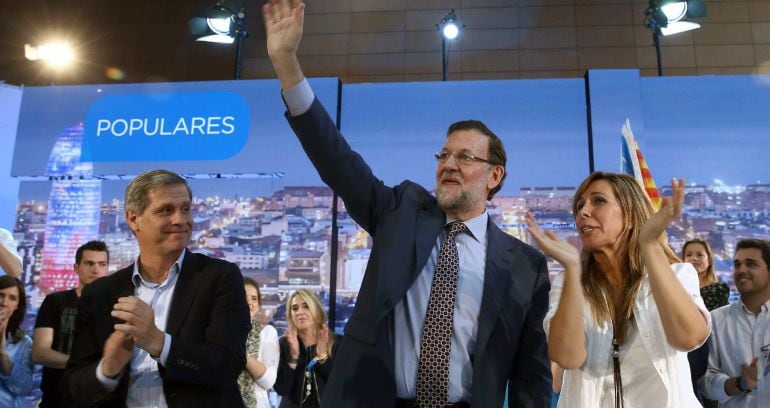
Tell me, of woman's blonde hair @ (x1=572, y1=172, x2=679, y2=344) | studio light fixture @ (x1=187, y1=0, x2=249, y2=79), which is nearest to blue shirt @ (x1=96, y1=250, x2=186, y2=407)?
woman's blonde hair @ (x1=572, y1=172, x2=679, y2=344)

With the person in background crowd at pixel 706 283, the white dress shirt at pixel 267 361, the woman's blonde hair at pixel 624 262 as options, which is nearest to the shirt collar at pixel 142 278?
the woman's blonde hair at pixel 624 262

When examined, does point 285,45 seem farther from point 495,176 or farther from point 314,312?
point 314,312

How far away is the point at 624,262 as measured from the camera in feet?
6.15

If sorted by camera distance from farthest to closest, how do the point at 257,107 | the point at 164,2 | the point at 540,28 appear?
the point at 164,2 < the point at 540,28 < the point at 257,107

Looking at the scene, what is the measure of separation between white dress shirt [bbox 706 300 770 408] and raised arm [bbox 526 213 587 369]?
1891mm

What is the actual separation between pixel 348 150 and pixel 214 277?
20.2 inches

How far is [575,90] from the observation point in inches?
207

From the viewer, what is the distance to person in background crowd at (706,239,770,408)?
121 inches

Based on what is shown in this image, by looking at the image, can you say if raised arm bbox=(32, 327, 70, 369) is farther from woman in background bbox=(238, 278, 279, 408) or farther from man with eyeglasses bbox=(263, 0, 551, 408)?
man with eyeglasses bbox=(263, 0, 551, 408)

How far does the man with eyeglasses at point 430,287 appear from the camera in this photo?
165cm

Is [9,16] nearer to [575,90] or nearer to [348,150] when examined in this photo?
[575,90]

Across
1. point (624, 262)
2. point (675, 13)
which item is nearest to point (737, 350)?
point (624, 262)

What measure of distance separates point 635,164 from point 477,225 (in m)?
2.94

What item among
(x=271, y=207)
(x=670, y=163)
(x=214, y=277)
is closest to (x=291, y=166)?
(x=271, y=207)
